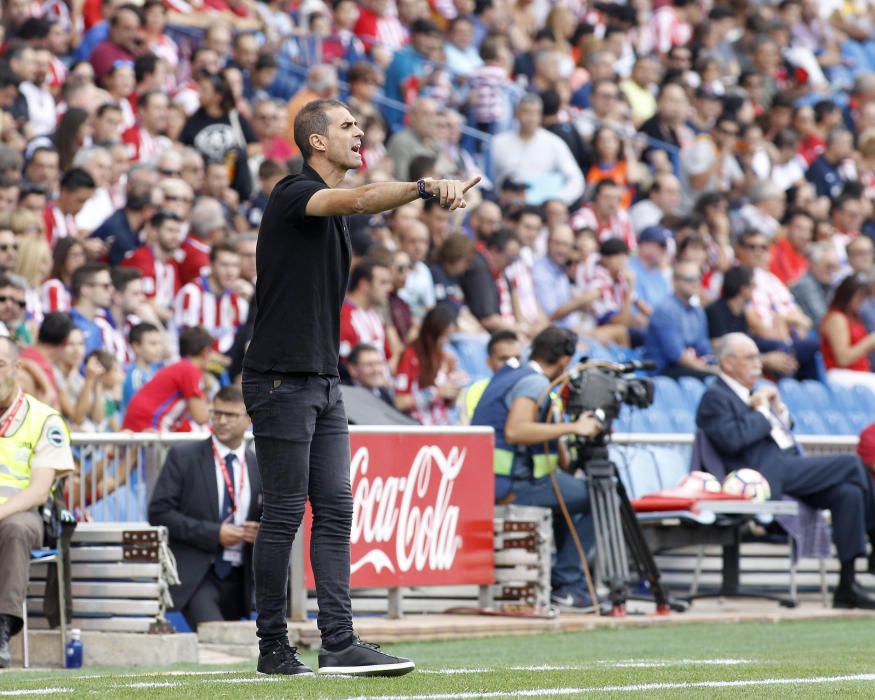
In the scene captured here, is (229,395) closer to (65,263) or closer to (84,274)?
(84,274)

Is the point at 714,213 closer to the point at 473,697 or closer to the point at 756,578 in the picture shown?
the point at 756,578

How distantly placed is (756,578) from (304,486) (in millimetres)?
6730

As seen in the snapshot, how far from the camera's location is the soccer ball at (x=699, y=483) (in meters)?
12.1

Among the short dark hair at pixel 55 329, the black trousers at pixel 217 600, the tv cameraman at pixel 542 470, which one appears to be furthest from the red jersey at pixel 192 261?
the black trousers at pixel 217 600

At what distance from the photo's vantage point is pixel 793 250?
20.1m

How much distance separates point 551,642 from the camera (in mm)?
10094

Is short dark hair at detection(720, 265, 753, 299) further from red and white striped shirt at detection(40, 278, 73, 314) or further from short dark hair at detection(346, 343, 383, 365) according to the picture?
red and white striped shirt at detection(40, 278, 73, 314)

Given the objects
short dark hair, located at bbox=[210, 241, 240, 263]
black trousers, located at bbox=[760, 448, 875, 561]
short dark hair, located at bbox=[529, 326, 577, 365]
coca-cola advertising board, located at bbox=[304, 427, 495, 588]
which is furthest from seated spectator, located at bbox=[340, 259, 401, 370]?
black trousers, located at bbox=[760, 448, 875, 561]

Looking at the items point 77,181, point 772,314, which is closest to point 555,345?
point 77,181

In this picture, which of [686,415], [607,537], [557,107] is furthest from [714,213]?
[607,537]

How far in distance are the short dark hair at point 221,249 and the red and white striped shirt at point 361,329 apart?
3.03 feet

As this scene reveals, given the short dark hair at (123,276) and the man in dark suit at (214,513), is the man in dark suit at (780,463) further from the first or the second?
the short dark hair at (123,276)

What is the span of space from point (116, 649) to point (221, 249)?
501 centimetres

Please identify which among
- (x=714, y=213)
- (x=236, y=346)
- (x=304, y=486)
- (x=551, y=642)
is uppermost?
(x=714, y=213)
